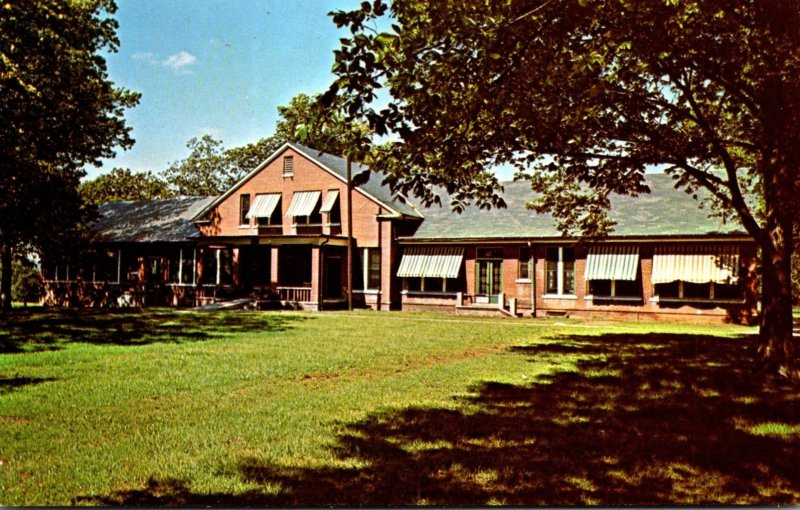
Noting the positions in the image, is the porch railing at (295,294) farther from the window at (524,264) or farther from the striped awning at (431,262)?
the window at (524,264)

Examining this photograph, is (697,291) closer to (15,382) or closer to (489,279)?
(489,279)

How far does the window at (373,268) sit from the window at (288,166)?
6465 millimetres

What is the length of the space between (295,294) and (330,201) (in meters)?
5.33

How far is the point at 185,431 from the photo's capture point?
301 inches

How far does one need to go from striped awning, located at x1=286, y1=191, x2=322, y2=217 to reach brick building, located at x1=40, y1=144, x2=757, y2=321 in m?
0.07

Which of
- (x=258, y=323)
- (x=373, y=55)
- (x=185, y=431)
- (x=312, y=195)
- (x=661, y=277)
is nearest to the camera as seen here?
(x=373, y=55)

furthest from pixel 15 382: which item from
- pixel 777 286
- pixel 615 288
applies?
pixel 615 288

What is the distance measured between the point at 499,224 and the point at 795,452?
82.0ft

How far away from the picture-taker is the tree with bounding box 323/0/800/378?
744 cm

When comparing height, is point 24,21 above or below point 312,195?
above

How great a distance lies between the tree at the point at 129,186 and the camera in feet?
233

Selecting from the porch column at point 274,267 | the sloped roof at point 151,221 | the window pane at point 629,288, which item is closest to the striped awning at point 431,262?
the porch column at point 274,267

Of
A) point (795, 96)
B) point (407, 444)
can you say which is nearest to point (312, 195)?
point (795, 96)

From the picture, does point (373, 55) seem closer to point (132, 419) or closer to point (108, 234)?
point (132, 419)
